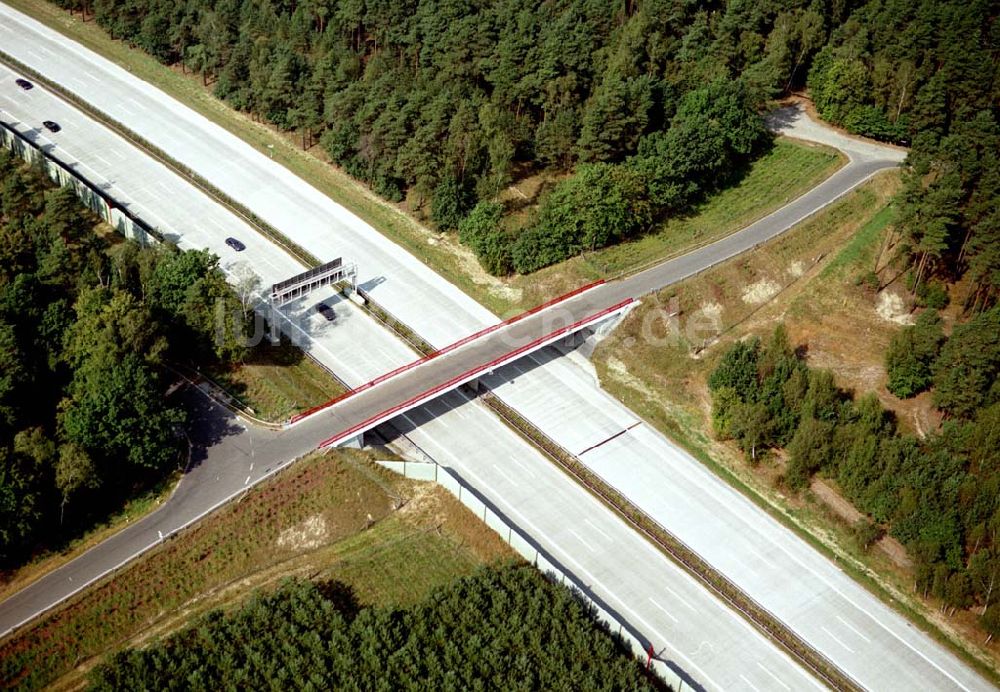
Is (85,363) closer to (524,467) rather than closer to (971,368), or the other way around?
(524,467)

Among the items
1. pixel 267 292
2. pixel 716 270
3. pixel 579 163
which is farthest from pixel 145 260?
pixel 716 270

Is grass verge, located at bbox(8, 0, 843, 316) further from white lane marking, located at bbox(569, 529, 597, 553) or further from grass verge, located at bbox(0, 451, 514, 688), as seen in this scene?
white lane marking, located at bbox(569, 529, 597, 553)

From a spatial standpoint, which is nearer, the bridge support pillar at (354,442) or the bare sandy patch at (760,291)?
the bridge support pillar at (354,442)

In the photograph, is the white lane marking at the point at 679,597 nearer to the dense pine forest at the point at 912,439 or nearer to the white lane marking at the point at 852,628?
the white lane marking at the point at 852,628

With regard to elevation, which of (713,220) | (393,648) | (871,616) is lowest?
(871,616)

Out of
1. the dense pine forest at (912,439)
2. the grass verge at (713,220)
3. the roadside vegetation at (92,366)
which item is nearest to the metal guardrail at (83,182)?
the roadside vegetation at (92,366)

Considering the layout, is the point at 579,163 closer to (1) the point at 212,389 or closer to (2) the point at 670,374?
(2) the point at 670,374

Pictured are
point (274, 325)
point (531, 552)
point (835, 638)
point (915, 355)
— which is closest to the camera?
point (835, 638)

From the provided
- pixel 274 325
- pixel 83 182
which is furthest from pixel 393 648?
pixel 83 182
